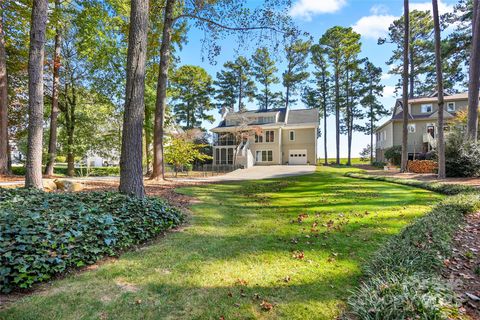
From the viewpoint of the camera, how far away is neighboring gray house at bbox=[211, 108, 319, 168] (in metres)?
30.7

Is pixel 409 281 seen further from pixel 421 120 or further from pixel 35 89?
pixel 421 120

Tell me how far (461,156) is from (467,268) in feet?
42.4

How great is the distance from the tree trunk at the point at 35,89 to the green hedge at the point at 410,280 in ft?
24.8

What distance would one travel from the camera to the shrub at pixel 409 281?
7.25ft

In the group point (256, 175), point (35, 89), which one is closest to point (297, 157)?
point (256, 175)

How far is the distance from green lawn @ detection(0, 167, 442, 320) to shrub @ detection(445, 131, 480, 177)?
33.1ft

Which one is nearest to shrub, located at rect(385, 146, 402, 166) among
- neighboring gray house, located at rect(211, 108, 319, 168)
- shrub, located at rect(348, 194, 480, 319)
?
neighboring gray house, located at rect(211, 108, 319, 168)

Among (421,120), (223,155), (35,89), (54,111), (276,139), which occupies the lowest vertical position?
(223,155)

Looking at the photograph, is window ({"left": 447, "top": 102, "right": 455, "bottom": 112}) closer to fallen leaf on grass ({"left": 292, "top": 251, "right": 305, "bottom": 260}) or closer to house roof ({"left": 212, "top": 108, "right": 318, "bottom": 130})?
house roof ({"left": 212, "top": 108, "right": 318, "bottom": 130})

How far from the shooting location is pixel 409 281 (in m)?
2.58

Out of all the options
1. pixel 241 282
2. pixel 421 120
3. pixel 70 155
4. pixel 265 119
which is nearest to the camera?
pixel 241 282

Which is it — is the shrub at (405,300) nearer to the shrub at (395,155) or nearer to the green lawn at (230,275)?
the green lawn at (230,275)

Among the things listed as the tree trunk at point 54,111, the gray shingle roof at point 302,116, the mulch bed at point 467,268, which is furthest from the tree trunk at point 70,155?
the gray shingle roof at point 302,116

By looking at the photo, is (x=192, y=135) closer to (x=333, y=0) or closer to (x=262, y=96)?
(x=262, y=96)
